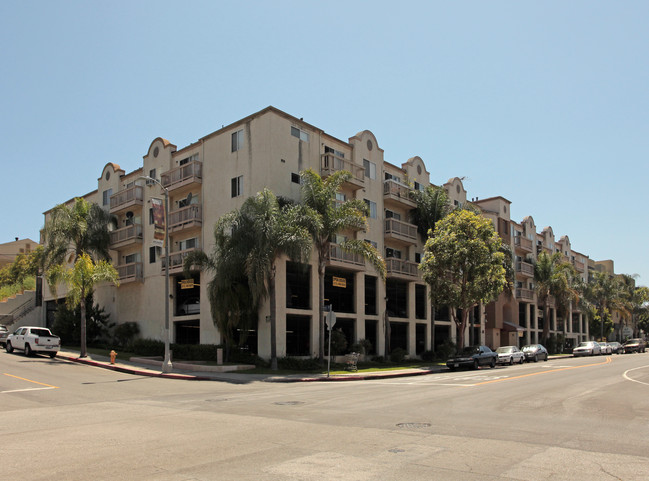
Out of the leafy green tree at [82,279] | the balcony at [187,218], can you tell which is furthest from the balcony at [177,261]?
the leafy green tree at [82,279]

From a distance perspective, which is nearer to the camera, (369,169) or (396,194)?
(369,169)

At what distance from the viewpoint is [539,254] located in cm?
6531

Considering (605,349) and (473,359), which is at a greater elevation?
(473,359)

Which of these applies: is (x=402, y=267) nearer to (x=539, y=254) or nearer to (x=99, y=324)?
(x=99, y=324)

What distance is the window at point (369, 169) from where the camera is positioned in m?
40.7

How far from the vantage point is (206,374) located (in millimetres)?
27047

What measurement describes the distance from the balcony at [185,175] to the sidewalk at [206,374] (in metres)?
11.7

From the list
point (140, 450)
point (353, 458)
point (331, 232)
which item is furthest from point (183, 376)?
point (353, 458)

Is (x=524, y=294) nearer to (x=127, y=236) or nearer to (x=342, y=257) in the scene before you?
(x=342, y=257)

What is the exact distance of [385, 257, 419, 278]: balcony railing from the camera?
4025 cm

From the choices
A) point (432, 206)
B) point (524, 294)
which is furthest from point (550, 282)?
point (432, 206)

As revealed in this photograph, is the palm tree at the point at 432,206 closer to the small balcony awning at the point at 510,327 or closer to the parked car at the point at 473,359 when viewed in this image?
the parked car at the point at 473,359

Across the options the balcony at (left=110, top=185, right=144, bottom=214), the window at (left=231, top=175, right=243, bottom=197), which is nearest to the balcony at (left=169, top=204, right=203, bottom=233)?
the window at (left=231, top=175, right=243, bottom=197)

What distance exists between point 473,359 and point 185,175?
862 inches
